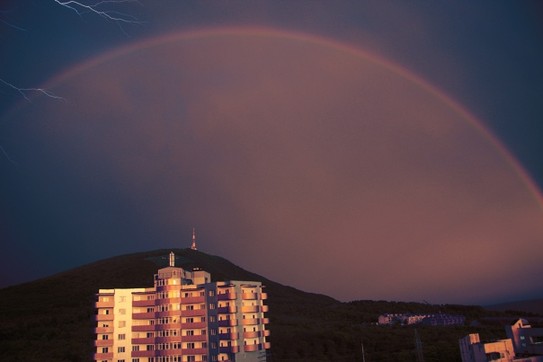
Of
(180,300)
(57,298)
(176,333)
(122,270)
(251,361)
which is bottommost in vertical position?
(251,361)

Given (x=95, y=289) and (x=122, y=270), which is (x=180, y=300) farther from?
(x=122, y=270)

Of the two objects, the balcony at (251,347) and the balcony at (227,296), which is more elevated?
the balcony at (227,296)

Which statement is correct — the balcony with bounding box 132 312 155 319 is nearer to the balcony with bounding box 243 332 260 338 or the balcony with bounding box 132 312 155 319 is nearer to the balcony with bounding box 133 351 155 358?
the balcony with bounding box 133 351 155 358

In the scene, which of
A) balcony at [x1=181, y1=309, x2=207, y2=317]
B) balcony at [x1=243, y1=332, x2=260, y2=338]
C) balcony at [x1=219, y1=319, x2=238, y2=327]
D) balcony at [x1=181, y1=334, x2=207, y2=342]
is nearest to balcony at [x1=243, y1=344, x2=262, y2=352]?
Answer: balcony at [x1=243, y1=332, x2=260, y2=338]

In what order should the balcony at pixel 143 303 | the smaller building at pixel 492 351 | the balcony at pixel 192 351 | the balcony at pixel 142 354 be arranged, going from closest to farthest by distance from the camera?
the smaller building at pixel 492 351
the balcony at pixel 192 351
the balcony at pixel 142 354
the balcony at pixel 143 303

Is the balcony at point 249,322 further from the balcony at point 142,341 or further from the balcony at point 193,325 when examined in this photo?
the balcony at point 142,341

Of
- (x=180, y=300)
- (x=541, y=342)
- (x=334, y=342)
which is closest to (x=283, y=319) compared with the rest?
(x=334, y=342)

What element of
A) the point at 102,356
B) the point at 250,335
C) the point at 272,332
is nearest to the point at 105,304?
the point at 102,356

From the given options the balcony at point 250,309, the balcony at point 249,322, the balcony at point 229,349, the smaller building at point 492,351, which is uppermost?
the balcony at point 250,309

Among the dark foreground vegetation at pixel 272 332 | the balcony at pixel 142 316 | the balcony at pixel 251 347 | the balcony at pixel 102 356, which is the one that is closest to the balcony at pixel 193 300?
the balcony at pixel 142 316
